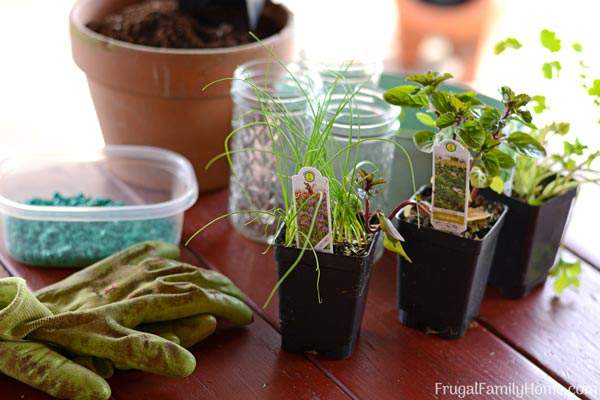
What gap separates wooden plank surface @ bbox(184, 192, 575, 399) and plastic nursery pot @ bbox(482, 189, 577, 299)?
0.37ft

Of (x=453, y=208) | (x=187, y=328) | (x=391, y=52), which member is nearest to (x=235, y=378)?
(x=187, y=328)

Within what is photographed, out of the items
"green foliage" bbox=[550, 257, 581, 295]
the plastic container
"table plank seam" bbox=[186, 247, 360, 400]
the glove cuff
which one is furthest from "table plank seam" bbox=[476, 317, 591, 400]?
the glove cuff

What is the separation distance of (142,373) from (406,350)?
0.34 metres

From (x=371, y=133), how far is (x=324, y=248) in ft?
0.85

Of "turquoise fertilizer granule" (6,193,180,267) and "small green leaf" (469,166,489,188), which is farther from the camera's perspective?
"turquoise fertilizer granule" (6,193,180,267)

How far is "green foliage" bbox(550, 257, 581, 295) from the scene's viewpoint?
128 cm

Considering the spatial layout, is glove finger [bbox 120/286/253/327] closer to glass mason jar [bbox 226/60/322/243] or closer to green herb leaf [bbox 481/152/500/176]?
glass mason jar [bbox 226/60/322/243]

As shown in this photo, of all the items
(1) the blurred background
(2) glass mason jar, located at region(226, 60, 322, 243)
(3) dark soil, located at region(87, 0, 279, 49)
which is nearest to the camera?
(2) glass mason jar, located at region(226, 60, 322, 243)

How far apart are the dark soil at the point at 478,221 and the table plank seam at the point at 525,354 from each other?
0.52 ft

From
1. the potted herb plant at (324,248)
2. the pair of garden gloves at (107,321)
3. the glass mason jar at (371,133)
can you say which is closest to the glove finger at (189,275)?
the pair of garden gloves at (107,321)

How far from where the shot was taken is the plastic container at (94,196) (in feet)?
4.14

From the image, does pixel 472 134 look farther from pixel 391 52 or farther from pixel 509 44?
pixel 391 52

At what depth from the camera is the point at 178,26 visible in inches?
59.9

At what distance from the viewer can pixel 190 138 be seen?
1.47 m
